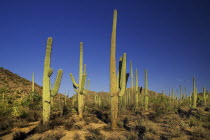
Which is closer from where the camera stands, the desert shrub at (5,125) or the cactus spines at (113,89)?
the desert shrub at (5,125)

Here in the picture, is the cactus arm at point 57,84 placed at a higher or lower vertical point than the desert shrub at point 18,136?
higher

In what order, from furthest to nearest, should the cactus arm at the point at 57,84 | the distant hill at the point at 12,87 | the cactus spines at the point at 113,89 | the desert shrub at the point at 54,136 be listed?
the distant hill at the point at 12,87 → the cactus arm at the point at 57,84 → the cactus spines at the point at 113,89 → the desert shrub at the point at 54,136

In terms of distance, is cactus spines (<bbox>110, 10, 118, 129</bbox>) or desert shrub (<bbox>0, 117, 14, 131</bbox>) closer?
desert shrub (<bbox>0, 117, 14, 131</bbox>)

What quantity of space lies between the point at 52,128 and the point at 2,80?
26.2 meters

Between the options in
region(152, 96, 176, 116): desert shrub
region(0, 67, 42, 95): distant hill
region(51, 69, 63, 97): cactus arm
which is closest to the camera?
region(51, 69, 63, 97): cactus arm

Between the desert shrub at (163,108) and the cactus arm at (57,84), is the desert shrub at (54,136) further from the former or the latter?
the desert shrub at (163,108)

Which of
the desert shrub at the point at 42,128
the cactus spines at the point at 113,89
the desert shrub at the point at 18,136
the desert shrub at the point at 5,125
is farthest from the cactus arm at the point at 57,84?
the cactus spines at the point at 113,89

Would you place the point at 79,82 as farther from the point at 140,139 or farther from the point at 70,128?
the point at 140,139

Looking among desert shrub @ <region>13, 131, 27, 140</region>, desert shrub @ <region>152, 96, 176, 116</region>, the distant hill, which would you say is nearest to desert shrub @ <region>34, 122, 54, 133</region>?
desert shrub @ <region>13, 131, 27, 140</region>

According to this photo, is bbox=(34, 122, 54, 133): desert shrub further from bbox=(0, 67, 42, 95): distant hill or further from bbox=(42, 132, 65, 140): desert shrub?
bbox=(0, 67, 42, 95): distant hill

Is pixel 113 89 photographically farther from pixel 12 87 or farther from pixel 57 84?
pixel 12 87

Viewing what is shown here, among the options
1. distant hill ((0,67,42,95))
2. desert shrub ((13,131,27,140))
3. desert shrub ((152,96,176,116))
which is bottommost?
desert shrub ((152,96,176,116))

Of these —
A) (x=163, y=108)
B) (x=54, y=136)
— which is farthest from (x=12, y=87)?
(x=54, y=136)

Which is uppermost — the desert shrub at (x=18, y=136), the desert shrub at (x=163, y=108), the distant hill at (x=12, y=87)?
the distant hill at (x=12, y=87)
